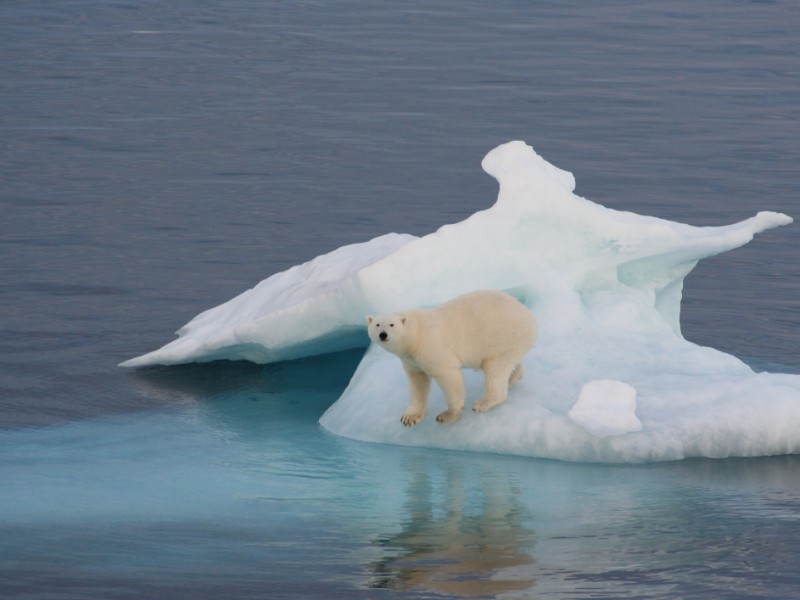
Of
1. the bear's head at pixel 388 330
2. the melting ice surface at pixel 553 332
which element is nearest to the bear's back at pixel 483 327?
the bear's head at pixel 388 330

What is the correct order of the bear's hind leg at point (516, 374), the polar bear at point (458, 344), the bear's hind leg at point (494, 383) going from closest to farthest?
the polar bear at point (458, 344) < the bear's hind leg at point (494, 383) < the bear's hind leg at point (516, 374)

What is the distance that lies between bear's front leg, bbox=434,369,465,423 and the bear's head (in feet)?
1.15

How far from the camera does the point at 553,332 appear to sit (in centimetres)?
948

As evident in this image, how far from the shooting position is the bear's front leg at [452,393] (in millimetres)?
8484

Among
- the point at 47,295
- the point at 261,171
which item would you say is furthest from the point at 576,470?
the point at 261,171

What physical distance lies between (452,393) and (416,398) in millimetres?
260

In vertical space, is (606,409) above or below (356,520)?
above

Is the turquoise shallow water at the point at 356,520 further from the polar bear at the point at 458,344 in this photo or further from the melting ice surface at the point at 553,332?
the polar bear at the point at 458,344

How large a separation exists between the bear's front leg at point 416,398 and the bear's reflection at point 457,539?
260 mm

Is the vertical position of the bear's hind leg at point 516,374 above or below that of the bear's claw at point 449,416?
above

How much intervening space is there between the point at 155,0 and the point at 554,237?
20682mm

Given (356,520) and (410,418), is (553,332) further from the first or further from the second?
(356,520)

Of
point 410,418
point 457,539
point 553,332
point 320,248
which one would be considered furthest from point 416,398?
point 320,248

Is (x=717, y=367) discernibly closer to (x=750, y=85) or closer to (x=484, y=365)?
(x=484, y=365)
